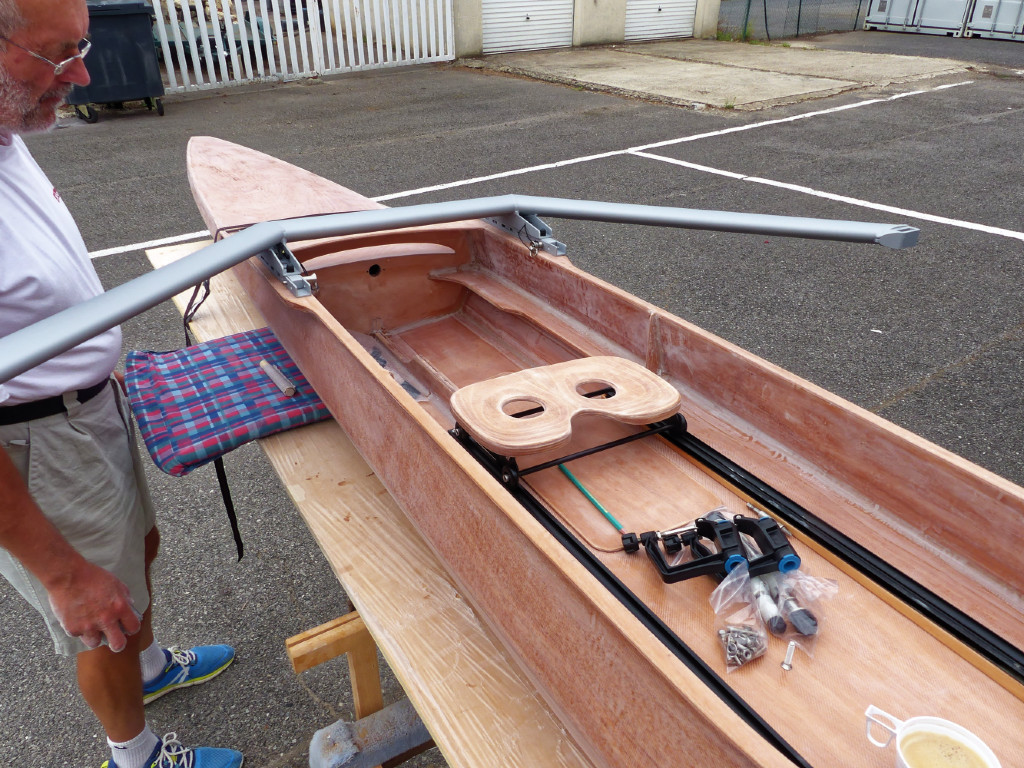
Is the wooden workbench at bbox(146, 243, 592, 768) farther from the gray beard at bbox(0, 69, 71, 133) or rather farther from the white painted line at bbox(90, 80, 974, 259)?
the white painted line at bbox(90, 80, 974, 259)

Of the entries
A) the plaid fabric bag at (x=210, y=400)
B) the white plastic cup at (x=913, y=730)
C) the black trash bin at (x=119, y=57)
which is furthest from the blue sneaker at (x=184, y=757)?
the black trash bin at (x=119, y=57)

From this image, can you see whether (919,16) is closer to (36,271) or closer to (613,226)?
(613,226)

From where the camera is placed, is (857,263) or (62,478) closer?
(62,478)

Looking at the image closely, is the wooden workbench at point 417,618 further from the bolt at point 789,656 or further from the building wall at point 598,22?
the building wall at point 598,22

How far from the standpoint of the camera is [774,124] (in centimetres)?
802

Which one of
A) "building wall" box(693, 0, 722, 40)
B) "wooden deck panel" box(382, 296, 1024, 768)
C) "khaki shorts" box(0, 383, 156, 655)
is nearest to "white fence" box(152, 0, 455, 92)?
"building wall" box(693, 0, 722, 40)

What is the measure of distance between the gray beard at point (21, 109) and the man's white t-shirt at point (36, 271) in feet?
0.11

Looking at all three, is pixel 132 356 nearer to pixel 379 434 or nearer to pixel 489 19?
pixel 379 434

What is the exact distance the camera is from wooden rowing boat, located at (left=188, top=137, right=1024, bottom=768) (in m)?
1.18

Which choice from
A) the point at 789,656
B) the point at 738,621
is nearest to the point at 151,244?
the point at 738,621

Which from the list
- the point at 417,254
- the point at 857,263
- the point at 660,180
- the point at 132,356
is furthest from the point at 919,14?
the point at 132,356

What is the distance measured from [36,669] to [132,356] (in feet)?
3.35

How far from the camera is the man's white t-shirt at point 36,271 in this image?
4.57 feet

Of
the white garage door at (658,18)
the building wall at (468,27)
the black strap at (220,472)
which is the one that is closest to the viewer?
the black strap at (220,472)
